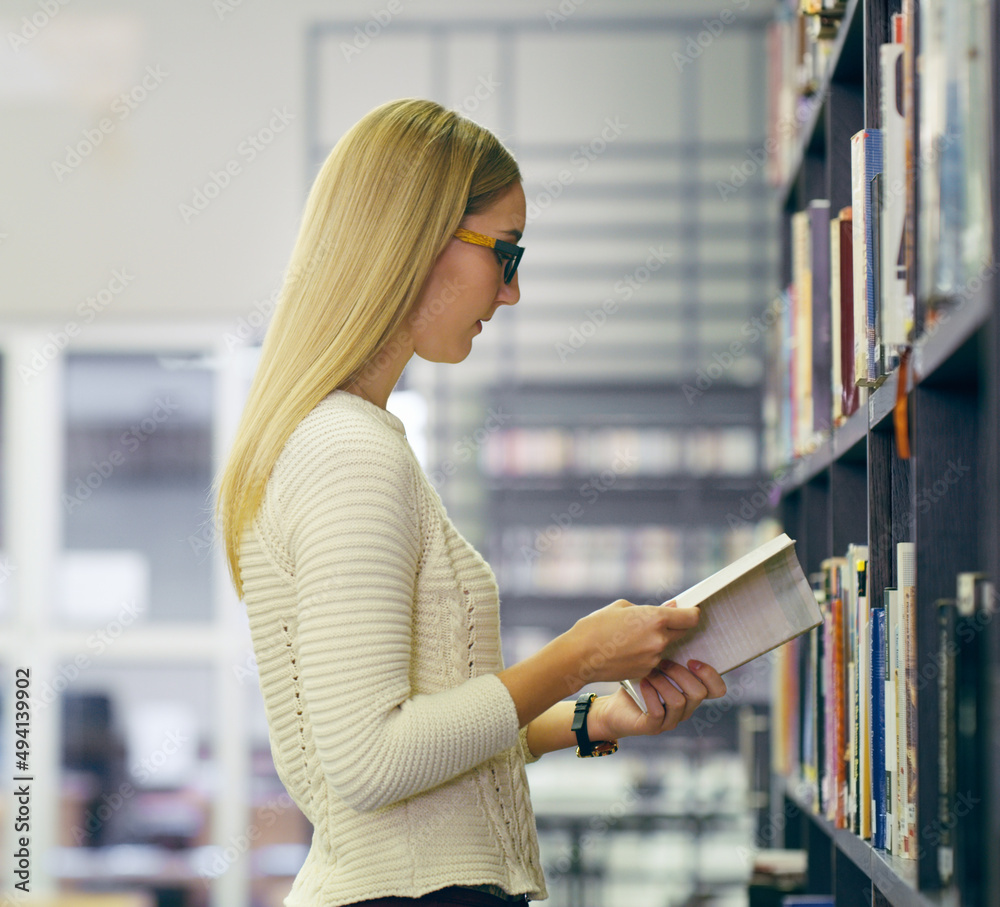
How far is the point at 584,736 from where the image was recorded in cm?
127

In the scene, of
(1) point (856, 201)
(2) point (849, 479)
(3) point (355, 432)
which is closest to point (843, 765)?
(2) point (849, 479)

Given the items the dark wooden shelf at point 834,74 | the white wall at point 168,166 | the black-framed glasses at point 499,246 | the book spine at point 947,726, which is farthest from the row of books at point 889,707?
the white wall at point 168,166

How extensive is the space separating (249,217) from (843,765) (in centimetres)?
310

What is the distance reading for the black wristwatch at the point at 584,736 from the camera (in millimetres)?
1266

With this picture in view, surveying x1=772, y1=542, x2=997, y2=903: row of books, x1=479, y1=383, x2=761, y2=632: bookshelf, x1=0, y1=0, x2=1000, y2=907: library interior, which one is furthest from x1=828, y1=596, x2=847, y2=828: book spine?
x1=479, y1=383, x2=761, y2=632: bookshelf

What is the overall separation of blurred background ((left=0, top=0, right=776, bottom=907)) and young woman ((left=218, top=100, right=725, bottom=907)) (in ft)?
8.45

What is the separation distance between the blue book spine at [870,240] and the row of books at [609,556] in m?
2.56

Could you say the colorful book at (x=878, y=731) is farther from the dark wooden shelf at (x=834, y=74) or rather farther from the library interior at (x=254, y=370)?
the library interior at (x=254, y=370)

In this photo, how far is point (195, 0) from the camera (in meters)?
3.99

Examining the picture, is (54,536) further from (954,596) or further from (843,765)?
(954,596)

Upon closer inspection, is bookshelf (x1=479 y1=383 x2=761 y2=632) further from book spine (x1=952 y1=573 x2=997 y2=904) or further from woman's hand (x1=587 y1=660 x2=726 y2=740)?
book spine (x1=952 y1=573 x2=997 y2=904)

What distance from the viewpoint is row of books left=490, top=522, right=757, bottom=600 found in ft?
12.2

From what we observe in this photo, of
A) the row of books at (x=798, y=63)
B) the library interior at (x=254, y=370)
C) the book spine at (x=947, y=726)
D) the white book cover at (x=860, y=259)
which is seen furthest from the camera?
the library interior at (x=254, y=370)

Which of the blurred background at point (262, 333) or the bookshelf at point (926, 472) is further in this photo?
the blurred background at point (262, 333)
